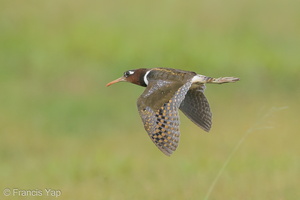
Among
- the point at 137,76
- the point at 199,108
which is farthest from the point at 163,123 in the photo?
the point at 137,76

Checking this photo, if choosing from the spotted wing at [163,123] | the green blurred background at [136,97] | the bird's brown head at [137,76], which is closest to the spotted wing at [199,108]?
the bird's brown head at [137,76]

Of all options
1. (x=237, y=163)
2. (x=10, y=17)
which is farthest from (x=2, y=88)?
(x=237, y=163)

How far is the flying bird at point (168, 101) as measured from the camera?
735cm

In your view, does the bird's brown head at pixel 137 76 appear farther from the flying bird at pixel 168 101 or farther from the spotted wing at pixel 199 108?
the spotted wing at pixel 199 108

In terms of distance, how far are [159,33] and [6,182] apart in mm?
8792

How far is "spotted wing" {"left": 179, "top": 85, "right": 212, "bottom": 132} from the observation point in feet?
28.5

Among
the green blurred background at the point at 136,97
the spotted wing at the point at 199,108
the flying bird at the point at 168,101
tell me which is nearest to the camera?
the flying bird at the point at 168,101

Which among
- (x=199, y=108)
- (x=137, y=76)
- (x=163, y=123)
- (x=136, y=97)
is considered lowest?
(x=136, y=97)

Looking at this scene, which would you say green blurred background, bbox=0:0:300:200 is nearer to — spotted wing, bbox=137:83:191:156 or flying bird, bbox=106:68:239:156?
flying bird, bbox=106:68:239:156

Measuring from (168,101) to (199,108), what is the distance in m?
0.98

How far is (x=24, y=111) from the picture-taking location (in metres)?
16.2

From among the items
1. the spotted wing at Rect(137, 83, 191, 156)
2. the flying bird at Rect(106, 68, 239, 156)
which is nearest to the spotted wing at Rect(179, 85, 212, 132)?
the flying bird at Rect(106, 68, 239, 156)

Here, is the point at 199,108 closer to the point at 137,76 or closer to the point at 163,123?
the point at 137,76

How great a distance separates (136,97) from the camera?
17.3 m
